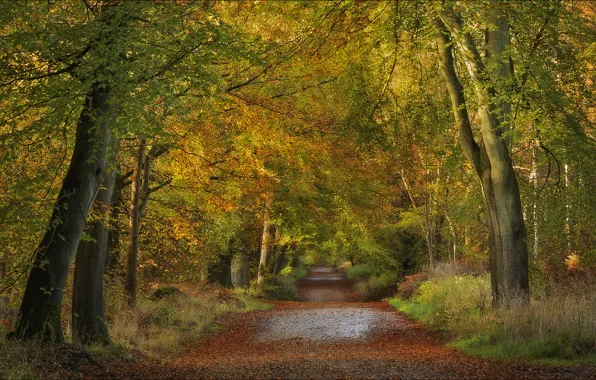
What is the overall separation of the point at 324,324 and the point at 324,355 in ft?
23.4

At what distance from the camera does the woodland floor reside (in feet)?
29.5

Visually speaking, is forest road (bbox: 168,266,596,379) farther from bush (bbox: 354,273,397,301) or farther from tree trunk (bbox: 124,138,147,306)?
bush (bbox: 354,273,397,301)

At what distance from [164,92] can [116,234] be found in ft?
39.7

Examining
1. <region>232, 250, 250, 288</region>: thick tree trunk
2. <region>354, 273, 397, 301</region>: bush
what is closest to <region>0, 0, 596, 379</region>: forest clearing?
<region>232, 250, 250, 288</region>: thick tree trunk

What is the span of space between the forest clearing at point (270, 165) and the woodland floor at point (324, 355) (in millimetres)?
98

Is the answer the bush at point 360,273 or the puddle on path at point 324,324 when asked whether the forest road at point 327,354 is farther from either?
the bush at point 360,273

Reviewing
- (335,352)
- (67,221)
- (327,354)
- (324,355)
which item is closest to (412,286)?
(335,352)

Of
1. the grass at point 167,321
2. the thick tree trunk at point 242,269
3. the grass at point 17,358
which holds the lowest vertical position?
the grass at point 167,321

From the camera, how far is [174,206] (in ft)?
65.5

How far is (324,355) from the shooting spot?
40.3 feet

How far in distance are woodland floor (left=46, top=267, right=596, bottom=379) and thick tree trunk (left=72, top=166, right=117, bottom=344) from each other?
1.47 metres

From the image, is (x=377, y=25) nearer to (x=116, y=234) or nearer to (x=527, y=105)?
(x=527, y=105)

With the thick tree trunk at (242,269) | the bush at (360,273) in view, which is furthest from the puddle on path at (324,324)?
the bush at (360,273)

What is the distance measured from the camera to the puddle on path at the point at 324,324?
16.6 metres
